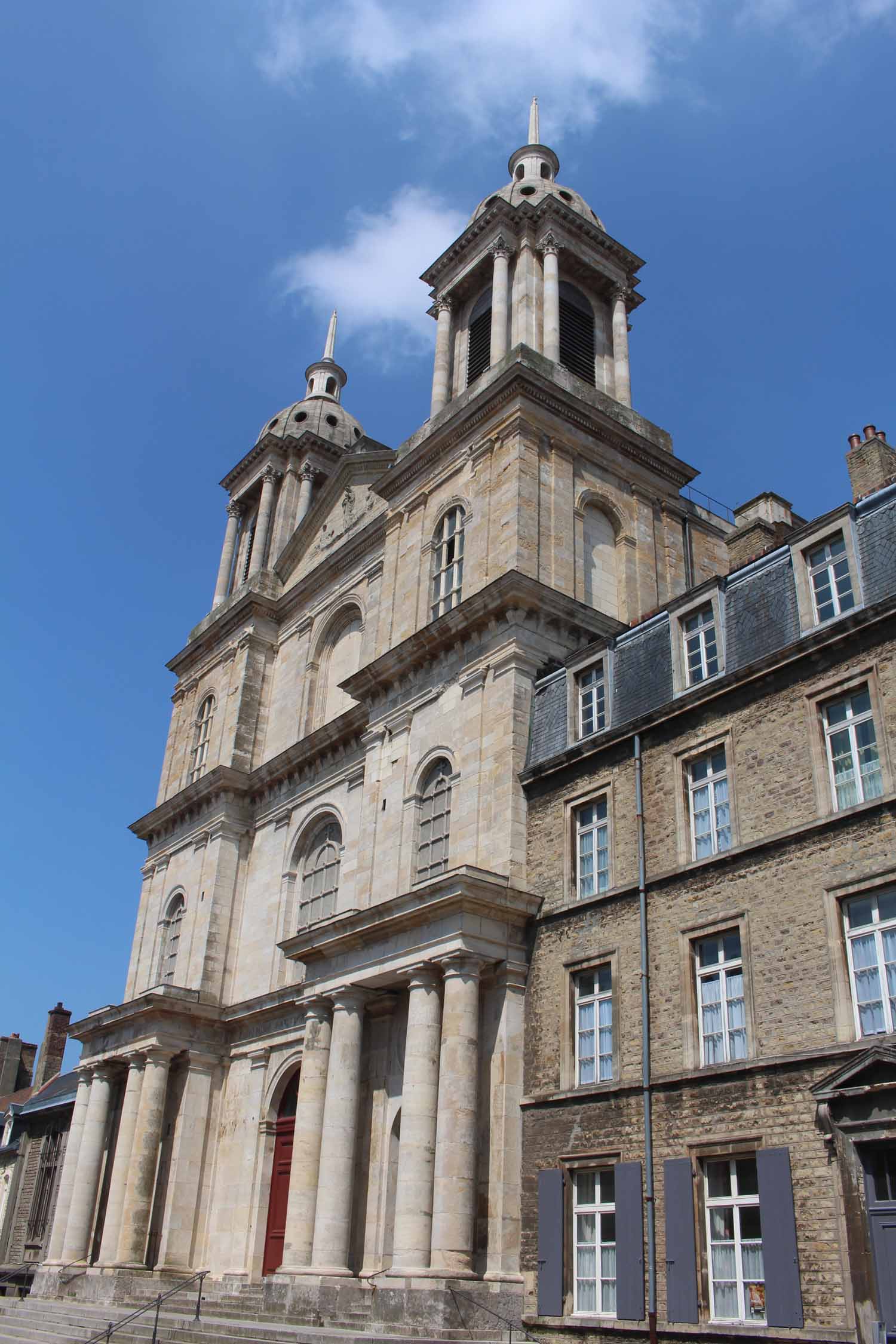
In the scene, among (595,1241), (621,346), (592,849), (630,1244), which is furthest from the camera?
(621,346)

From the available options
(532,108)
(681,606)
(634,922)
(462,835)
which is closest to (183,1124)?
(462,835)

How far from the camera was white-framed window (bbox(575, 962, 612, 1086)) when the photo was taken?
60.1 ft

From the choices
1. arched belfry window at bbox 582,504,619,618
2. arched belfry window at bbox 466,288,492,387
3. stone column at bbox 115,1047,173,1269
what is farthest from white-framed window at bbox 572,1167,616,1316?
arched belfry window at bbox 466,288,492,387

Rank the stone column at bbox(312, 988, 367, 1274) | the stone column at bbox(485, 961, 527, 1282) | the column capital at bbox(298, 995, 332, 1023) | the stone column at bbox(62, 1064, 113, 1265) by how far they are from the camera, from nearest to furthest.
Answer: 1. the stone column at bbox(485, 961, 527, 1282)
2. the stone column at bbox(312, 988, 367, 1274)
3. the column capital at bbox(298, 995, 332, 1023)
4. the stone column at bbox(62, 1064, 113, 1265)

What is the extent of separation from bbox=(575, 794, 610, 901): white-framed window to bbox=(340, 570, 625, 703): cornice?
427cm

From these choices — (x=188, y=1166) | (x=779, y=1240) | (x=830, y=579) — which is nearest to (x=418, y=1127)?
(x=779, y=1240)

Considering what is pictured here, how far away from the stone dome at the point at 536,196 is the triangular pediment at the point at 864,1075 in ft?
79.2

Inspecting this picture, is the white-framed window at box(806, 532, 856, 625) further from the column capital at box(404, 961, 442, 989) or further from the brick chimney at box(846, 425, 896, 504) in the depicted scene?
the column capital at box(404, 961, 442, 989)

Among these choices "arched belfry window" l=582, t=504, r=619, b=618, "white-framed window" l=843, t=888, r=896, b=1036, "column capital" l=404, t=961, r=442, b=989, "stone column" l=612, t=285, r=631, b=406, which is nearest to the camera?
"white-framed window" l=843, t=888, r=896, b=1036

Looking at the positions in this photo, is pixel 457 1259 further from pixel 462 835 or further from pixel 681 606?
pixel 681 606

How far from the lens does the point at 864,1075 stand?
14008 mm

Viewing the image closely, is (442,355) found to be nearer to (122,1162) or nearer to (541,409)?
(541,409)

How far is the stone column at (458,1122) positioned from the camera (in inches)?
706

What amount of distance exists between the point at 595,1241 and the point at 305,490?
90.8 ft
